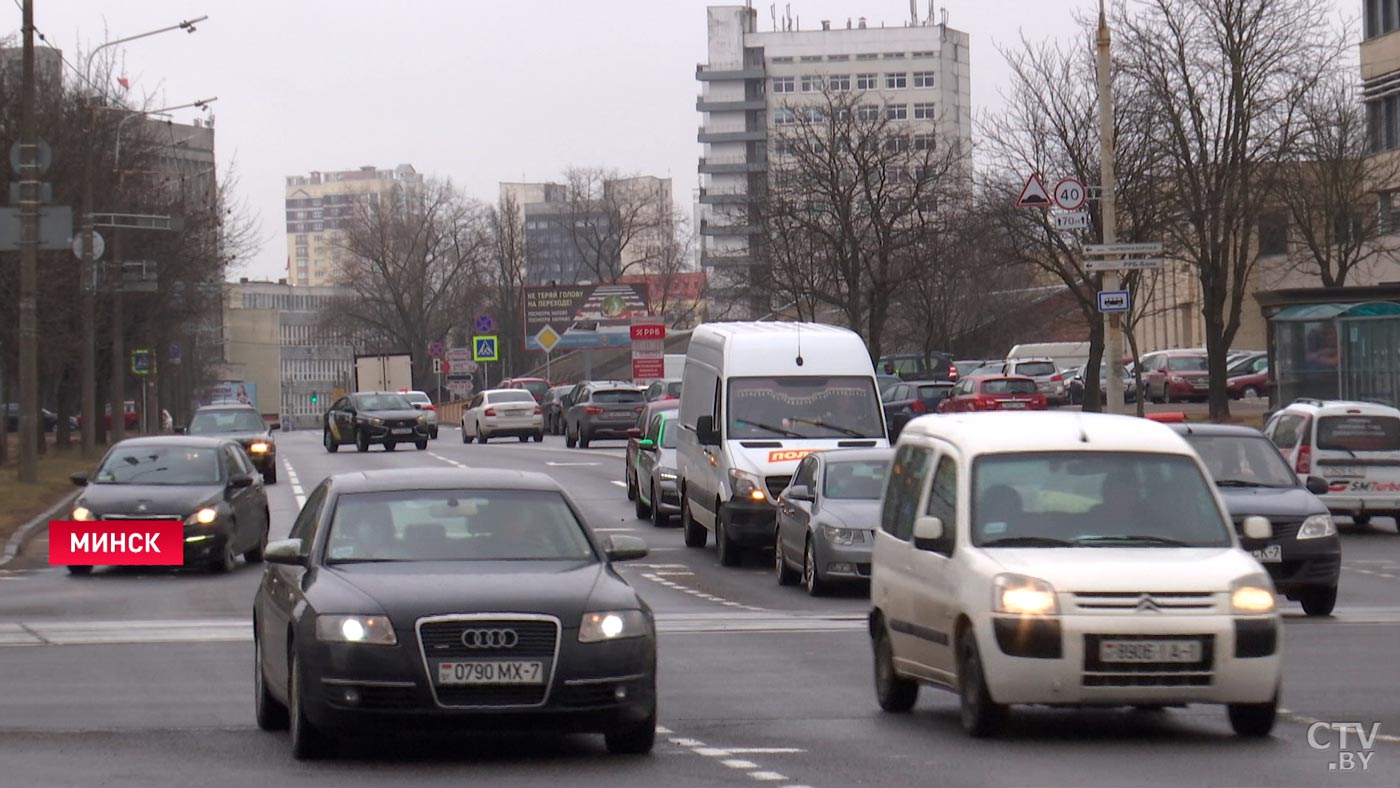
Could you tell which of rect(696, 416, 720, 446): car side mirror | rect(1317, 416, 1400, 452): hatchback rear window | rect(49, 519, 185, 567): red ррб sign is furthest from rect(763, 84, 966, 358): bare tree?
rect(49, 519, 185, 567): red ррб sign

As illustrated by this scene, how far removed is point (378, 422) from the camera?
55.3 metres

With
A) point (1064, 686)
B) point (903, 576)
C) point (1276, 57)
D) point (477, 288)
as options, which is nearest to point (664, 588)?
point (903, 576)

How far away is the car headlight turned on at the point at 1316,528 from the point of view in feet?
60.3

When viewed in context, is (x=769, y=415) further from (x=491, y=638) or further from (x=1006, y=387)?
(x=1006, y=387)

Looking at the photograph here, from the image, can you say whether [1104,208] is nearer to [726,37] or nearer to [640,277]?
[640,277]

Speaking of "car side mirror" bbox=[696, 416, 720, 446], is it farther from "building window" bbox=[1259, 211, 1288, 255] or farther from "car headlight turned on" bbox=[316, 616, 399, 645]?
"building window" bbox=[1259, 211, 1288, 255]

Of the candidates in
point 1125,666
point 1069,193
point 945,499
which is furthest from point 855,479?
point 1069,193

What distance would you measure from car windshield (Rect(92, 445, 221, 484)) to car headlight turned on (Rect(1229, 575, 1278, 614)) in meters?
16.2

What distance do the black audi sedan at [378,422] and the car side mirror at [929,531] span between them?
4476 cm

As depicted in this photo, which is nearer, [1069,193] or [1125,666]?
[1125,666]

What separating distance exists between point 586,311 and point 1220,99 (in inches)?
2297

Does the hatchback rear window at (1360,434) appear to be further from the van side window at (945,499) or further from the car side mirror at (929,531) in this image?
the car side mirror at (929,531)

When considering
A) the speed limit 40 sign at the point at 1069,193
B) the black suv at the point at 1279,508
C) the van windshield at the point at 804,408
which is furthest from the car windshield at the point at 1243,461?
the speed limit 40 sign at the point at 1069,193

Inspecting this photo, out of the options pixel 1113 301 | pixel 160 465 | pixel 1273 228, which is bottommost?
pixel 160 465
